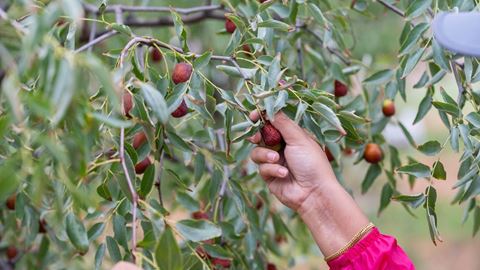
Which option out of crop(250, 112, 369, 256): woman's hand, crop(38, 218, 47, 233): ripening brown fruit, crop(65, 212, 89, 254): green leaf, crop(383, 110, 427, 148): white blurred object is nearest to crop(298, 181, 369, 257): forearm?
crop(250, 112, 369, 256): woman's hand

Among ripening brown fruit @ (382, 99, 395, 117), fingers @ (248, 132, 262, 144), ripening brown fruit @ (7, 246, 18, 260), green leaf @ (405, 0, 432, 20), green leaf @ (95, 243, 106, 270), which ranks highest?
green leaf @ (405, 0, 432, 20)

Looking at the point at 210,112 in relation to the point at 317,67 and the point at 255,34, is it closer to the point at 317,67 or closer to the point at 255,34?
the point at 255,34

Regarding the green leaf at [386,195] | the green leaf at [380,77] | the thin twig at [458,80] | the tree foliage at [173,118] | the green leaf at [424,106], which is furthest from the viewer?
the green leaf at [386,195]

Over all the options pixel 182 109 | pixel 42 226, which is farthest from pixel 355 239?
pixel 42 226

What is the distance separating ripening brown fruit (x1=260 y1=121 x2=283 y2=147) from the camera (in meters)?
1.34

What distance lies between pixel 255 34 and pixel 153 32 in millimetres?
963

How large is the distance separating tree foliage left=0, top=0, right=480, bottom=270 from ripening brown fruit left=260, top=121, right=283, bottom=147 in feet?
0.14

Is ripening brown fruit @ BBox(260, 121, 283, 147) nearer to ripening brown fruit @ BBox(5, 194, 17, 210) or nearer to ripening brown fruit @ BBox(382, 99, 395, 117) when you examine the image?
ripening brown fruit @ BBox(382, 99, 395, 117)

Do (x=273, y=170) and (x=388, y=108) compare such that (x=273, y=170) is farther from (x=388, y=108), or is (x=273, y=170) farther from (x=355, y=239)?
(x=388, y=108)

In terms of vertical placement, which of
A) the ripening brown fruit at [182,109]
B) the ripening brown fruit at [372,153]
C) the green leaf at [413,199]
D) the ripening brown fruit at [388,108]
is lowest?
the ripening brown fruit at [372,153]

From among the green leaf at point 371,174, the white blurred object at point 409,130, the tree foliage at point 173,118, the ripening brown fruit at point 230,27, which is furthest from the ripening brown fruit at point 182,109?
the white blurred object at point 409,130

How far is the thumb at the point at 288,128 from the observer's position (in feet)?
4.36

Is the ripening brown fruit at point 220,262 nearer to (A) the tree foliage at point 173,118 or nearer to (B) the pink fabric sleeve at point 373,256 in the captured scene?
(A) the tree foliage at point 173,118

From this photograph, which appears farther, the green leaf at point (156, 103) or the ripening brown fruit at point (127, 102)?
the ripening brown fruit at point (127, 102)
